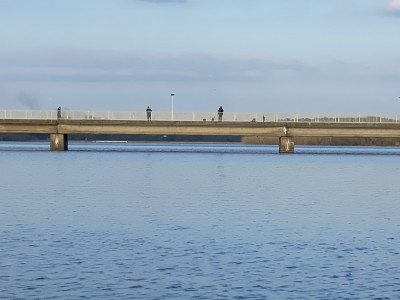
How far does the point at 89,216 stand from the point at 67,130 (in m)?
92.3

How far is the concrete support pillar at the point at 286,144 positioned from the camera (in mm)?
137250

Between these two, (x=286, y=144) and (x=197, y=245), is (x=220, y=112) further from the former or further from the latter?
(x=197, y=245)

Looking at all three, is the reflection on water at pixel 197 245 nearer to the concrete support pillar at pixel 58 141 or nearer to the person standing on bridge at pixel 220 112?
the person standing on bridge at pixel 220 112

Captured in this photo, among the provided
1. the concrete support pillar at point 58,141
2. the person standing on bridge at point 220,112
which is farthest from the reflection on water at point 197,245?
→ the concrete support pillar at point 58,141

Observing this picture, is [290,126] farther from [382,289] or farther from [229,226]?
[382,289]

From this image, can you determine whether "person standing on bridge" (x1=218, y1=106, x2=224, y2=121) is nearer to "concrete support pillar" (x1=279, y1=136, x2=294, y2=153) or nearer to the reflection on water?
"concrete support pillar" (x1=279, y1=136, x2=294, y2=153)

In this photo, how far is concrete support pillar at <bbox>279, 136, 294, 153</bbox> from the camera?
137m

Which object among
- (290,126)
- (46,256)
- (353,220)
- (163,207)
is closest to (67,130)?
(290,126)

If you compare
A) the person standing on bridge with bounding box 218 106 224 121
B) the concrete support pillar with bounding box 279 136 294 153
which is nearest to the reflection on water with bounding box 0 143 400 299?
the person standing on bridge with bounding box 218 106 224 121

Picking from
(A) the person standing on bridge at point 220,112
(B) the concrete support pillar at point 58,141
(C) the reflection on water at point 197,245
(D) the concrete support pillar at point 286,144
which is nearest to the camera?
(C) the reflection on water at point 197,245

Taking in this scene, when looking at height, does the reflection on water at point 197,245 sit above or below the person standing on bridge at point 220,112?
below

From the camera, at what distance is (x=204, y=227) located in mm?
33406

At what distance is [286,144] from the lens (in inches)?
5531

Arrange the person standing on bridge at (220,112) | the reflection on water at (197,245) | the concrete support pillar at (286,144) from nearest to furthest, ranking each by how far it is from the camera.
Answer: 1. the reflection on water at (197,245)
2. the person standing on bridge at (220,112)
3. the concrete support pillar at (286,144)
